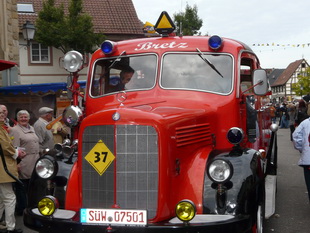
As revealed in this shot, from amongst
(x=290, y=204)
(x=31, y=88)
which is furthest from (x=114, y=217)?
(x=31, y=88)

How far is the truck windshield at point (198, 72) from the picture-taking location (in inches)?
206

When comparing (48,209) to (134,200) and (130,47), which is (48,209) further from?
(130,47)

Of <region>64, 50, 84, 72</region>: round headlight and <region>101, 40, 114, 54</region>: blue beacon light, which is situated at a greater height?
<region>101, 40, 114, 54</region>: blue beacon light

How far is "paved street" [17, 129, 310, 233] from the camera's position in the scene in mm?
6254

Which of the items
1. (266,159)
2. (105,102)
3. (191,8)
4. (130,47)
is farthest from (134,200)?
(191,8)

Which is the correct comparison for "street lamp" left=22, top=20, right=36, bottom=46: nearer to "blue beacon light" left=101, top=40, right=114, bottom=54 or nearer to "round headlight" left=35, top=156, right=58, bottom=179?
"blue beacon light" left=101, top=40, right=114, bottom=54

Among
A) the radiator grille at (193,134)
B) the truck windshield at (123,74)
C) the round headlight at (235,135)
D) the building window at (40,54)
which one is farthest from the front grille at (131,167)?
the building window at (40,54)

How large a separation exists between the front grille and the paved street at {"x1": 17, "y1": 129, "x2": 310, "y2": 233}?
2.65 metres

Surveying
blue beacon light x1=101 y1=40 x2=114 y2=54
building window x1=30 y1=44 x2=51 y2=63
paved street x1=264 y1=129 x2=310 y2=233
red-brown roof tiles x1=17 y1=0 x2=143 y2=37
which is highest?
red-brown roof tiles x1=17 y1=0 x2=143 y2=37

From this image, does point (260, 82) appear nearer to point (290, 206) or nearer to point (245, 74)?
point (245, 74)

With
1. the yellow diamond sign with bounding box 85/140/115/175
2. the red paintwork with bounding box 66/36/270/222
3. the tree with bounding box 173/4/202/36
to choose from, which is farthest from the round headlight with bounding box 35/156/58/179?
the tree with bounding box 173/4/202/36

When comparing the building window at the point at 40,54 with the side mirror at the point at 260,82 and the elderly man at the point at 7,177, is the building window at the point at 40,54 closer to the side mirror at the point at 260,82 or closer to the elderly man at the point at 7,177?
the elderly man at the point at 7,177

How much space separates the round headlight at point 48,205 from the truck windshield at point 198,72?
6.08 feet

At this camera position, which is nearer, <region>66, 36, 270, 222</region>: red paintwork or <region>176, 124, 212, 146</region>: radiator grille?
<region>66, 36, 270, 222</region>: red paintwork
